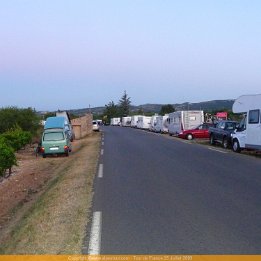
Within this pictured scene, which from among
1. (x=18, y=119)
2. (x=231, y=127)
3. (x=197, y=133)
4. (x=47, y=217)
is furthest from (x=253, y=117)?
(x=18, y=119)

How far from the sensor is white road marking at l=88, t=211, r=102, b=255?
21.6 ft

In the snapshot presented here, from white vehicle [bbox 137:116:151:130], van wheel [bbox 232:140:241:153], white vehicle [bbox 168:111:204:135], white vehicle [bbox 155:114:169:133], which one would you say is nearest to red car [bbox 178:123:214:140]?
white vehicle [bbox 168:111:204:135]

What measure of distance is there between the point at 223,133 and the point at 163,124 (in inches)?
1010

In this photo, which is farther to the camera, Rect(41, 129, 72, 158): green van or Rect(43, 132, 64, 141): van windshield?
Rect(43, 132, 64, 141): van windshield

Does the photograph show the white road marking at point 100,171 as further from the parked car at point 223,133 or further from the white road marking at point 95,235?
the parked car at point 223,133

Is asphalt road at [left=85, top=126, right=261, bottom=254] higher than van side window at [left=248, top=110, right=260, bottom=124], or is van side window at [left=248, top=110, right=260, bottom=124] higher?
van side window at [left=248, top=110, right=260, bottom=124]

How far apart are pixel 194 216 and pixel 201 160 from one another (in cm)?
1158

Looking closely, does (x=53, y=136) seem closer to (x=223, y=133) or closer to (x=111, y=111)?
(x=223, y=133)

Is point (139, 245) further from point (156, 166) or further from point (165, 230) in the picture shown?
point (156, 166)

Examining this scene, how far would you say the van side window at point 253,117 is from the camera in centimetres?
2361

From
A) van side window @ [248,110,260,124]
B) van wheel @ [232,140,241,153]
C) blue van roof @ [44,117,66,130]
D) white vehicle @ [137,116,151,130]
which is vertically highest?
van side window @ [248,110,260,124]

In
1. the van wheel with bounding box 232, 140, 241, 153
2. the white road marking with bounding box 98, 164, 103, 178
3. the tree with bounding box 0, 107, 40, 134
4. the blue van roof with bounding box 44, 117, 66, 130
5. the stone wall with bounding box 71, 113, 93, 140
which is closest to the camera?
the white road marking with bounding box 98, 164, 103, 178

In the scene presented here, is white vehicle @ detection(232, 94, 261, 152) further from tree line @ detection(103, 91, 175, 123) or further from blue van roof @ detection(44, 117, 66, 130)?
tree line @ detection(103, 91, 175, 123)

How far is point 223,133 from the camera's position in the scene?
100ft
